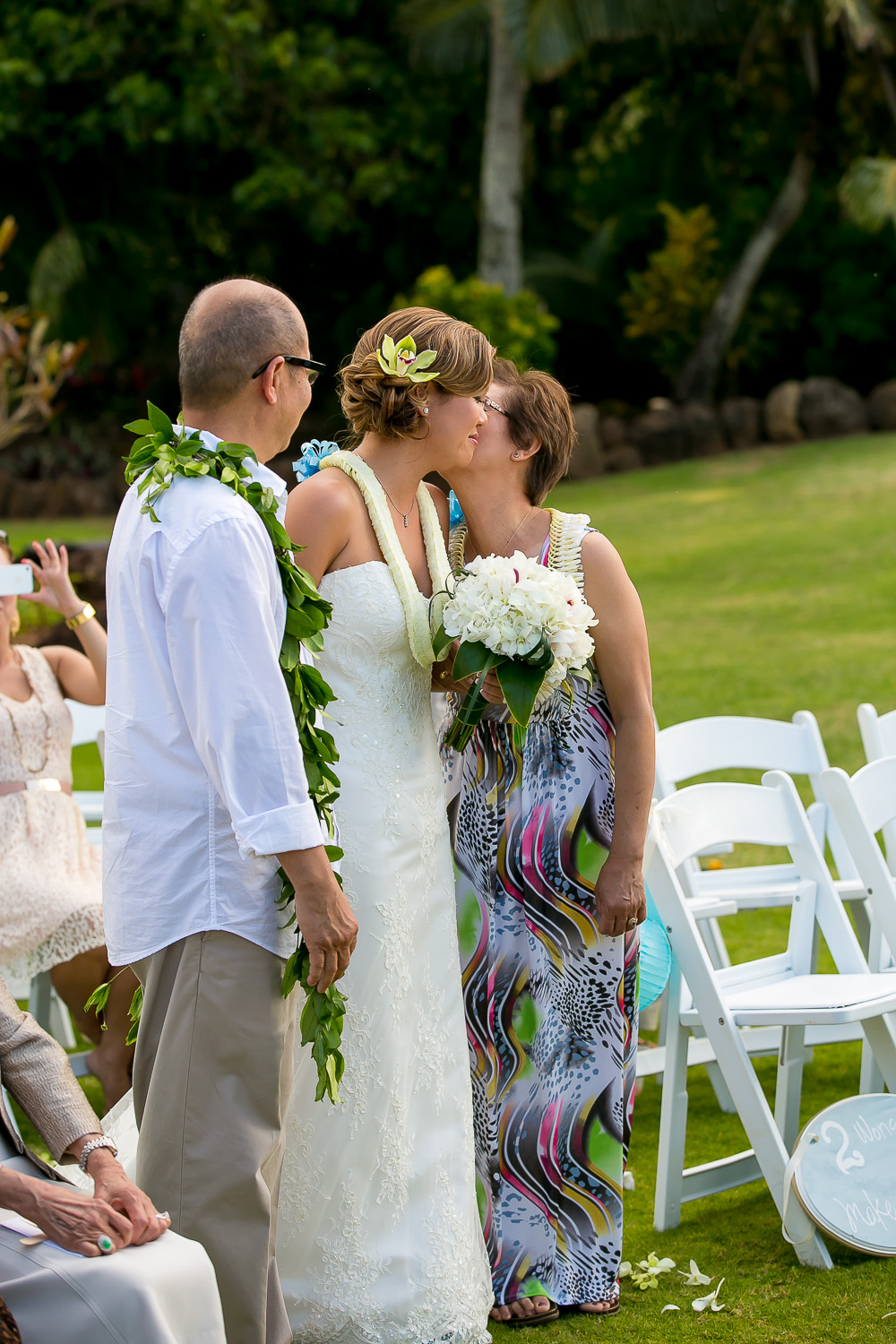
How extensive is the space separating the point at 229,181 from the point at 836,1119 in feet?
69.6

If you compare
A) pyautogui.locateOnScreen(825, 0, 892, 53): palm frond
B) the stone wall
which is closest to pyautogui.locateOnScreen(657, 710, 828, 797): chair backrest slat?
the stone wall

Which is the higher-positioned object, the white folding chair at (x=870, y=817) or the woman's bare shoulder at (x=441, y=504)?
the woman's bare shoulder at (x=441, y=504)

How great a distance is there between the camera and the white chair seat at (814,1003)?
136 inches

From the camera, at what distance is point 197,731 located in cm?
243

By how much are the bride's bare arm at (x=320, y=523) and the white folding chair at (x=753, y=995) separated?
1.23 meters

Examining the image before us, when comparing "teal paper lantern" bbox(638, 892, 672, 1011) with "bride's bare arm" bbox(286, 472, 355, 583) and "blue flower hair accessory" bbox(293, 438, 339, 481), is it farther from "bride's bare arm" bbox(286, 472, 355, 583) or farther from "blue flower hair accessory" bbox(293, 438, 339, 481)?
"blue flower hair accessory" bbox(293, 438, 339, 481)

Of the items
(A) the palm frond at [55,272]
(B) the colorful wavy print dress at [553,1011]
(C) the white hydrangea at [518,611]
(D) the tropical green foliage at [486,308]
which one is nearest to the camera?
(C) the white hydrangea at [518,611]

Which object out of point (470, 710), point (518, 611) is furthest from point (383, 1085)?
point (518, 611)

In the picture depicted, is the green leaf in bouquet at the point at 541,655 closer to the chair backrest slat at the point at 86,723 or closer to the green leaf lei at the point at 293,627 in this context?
the green leaf lei at the point at 293,627

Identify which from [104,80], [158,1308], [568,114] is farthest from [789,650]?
[568,114]

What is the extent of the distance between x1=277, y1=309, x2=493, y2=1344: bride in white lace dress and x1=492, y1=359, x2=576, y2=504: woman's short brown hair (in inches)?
9.9

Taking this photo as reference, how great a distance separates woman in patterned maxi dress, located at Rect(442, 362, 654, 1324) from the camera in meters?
3.32

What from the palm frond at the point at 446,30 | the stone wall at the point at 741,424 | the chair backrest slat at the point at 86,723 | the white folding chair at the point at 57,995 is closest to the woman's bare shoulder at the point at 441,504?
the white folding chair at the point at 57,995

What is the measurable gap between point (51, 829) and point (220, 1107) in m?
2.10
